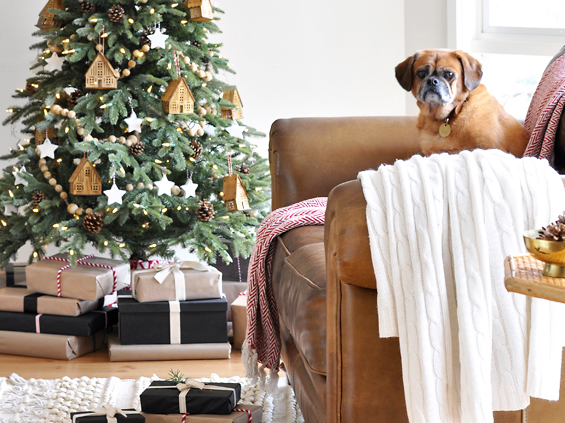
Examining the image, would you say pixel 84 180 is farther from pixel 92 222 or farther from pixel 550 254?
pixel 550 254

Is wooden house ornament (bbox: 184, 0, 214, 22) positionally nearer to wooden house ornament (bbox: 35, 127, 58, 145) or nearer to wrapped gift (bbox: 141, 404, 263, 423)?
wooden house ornament (bbox: 35, 127, 58, 145)

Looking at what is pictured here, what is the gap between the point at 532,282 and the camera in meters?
0.64

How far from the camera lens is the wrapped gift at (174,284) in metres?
2.25

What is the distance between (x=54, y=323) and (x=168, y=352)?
452 millimetres

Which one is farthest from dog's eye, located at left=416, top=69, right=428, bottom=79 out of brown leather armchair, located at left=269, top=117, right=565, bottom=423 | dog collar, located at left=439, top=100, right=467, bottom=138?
brown leather armchair, located at left=269, top=117, right=565, bottom=423

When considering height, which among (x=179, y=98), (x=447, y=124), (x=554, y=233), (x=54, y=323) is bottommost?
(x=54, y=323)

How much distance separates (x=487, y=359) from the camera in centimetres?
86

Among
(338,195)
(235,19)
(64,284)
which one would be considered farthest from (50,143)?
(338,195)

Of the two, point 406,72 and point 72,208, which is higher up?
point 406,72

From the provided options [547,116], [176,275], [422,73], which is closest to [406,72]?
[422,73]

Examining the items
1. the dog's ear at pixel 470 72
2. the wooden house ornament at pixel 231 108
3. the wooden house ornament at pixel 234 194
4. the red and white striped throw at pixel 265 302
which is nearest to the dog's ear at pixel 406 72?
the dog's ear at pixel 470 72

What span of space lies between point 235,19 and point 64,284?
1.86m

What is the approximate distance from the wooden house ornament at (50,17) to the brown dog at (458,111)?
5.16ft

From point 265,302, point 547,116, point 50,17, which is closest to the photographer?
point 547,116
